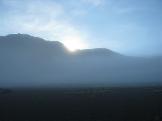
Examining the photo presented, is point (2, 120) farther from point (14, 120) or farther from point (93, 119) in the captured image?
point (93, 119)

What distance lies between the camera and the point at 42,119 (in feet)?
116

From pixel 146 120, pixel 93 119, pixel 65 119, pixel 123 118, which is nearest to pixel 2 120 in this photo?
pixel 65 119

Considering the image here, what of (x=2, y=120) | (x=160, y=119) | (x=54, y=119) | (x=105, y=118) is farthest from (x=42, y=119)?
(x=160, y=119)

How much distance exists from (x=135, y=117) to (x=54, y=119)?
8.07m

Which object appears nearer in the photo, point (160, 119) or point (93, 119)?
point (160, 119)

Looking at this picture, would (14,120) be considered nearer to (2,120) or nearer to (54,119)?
(2,120)

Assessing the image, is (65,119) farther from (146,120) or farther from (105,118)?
(146,120)

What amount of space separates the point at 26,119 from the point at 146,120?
12053 mm

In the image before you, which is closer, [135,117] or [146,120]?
[146,120]

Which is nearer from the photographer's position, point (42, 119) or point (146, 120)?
point (146, 120)

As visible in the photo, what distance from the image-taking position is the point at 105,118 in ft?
114

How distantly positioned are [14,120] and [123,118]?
35.5ft

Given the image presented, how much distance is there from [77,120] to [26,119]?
5.60m

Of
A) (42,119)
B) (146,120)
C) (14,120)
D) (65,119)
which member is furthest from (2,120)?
(146,120)
